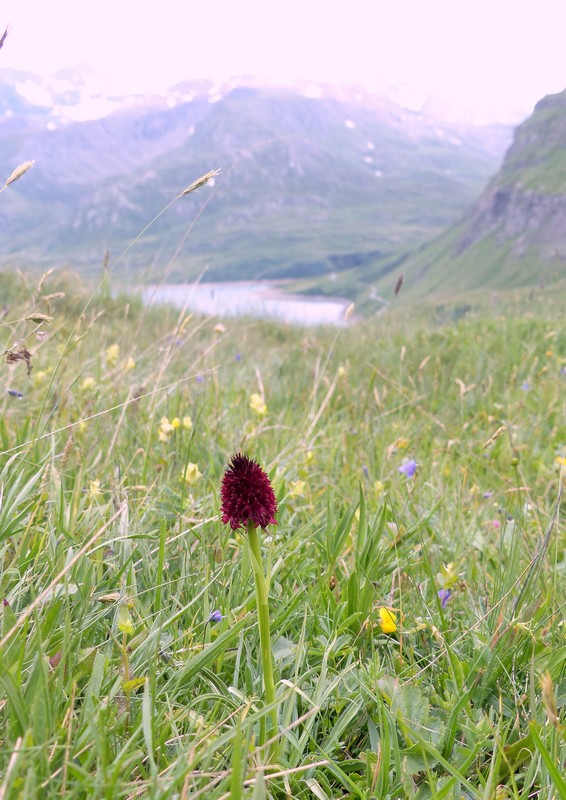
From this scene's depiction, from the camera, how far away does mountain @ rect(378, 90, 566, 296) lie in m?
141

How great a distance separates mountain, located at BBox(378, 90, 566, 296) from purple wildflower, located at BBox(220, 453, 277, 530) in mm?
135639

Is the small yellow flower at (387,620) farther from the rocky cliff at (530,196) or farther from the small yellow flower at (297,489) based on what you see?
the rocky cliff at (530,196)

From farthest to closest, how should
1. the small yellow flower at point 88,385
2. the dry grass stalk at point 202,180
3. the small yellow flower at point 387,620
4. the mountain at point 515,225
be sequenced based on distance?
the mountain at point 515,225
the small yellow flower at point 88,385
the dry grass stalk at point 202,180
the small yellow flower at point 387,620

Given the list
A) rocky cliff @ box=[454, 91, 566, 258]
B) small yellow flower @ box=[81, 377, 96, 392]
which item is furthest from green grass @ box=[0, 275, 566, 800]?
rocky cliff @ box=[454, 91, 566, 258]

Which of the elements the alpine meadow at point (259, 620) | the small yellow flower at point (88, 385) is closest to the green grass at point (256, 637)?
the alpine meadow at point (259, 620)

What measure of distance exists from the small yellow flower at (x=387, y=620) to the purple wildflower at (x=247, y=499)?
705 mm

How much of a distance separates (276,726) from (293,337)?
1086 centimetres

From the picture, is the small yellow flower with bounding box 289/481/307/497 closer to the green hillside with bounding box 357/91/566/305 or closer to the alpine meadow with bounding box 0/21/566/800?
the alpine meadow with bounding box 0/21/566/800

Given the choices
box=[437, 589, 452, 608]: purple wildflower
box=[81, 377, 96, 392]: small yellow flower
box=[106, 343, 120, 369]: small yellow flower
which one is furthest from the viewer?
box=[106, 343, 120, 369]: small yellow flower

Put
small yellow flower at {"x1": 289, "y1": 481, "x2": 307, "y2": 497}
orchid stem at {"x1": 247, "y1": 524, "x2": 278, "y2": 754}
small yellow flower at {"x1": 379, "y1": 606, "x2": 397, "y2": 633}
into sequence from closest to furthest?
orchid stem at {"x1": 247, "y1": 524, "x2": 278, "y2": 754}
small yellow flower at {"x1": 379, "y1": 606, "x2": 397, "y2": 633}
small yellow flower at {"x1": 289, "y1": 481, "x2": 307, "y2": 497}

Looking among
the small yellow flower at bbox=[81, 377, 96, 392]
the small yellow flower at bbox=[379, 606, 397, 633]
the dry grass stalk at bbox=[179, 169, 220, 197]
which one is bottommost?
the small yellow flower at bbox=[81, 377, 96, 392]

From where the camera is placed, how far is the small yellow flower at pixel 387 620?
69.5 inches

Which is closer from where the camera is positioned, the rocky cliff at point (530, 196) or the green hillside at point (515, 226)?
the green hillside at point (515, 226)

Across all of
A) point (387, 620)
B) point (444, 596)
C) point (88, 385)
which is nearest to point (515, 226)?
point (88, 385)
